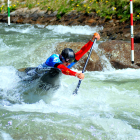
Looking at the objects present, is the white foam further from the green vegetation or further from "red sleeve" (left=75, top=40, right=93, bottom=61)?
"red sleeve" (left=75, top=40, right=93, bottom=61)

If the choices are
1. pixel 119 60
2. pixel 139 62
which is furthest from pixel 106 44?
pixel 139 62

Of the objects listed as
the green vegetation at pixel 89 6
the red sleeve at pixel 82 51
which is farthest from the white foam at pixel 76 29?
the red sleeve at pixel 82 51

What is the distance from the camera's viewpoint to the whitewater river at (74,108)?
2557 millimetres

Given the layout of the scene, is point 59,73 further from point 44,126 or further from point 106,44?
point 106,44

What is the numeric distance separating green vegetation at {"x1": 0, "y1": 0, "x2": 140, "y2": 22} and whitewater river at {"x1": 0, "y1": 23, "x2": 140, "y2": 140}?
464cm

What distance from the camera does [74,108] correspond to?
3510 millimetres

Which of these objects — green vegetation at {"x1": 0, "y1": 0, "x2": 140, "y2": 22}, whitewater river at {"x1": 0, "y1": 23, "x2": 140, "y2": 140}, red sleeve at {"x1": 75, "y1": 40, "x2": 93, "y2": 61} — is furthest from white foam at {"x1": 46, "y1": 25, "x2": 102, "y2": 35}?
red sleeve at {"x1": 75, "y1": 40, "x2": 93, "y2": 61}

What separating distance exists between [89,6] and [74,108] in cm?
914

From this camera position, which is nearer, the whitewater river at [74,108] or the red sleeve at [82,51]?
the whitewater river at [74,108]

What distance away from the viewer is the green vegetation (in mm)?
9929

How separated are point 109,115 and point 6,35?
7.31m

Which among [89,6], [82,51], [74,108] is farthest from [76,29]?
[74,108]

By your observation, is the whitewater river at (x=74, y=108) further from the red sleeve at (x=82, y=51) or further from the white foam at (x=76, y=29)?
the white foam at (x=76, y=29)

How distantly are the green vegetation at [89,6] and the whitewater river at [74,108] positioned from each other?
15.2ft
